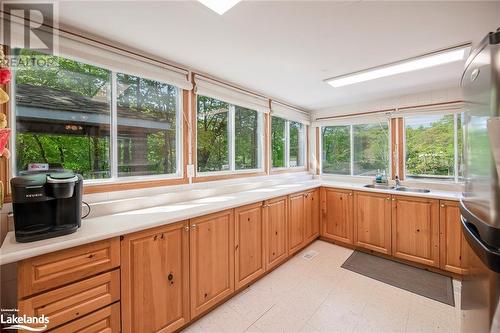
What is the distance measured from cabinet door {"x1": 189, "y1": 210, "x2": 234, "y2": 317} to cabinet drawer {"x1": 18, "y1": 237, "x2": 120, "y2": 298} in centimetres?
58

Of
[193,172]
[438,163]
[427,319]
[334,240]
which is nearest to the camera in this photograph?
[427,319]

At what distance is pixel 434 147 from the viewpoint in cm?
325

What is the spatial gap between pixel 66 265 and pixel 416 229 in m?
3.48

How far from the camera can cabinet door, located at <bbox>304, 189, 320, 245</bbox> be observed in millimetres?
3293

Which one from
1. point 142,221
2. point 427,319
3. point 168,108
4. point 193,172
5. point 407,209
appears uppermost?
point 168,108

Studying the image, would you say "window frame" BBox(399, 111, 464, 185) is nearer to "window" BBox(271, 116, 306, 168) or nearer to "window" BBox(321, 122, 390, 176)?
"window" BBox(321, 122, 390, 176)

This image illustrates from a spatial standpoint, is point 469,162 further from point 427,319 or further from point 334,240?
point 334,240

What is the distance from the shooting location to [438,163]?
10.6ft

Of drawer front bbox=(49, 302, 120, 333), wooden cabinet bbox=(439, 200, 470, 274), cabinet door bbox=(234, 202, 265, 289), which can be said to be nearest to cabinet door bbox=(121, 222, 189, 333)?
drawer front bbox=(49, 302, 120, 333)

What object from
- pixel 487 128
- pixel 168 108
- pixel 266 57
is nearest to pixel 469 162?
pixel 487 128

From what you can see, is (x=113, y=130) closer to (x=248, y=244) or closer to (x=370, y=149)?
(x=248, y=244)

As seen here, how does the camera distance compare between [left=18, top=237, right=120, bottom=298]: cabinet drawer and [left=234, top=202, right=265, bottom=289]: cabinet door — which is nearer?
[left=18, top=237, right=120, bottom=298]: cabinet drawer

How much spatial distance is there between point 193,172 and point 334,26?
74.0 inches

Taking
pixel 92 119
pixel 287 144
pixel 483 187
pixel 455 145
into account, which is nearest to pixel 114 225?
pixel 92 119
